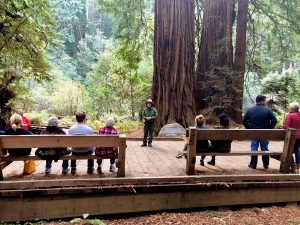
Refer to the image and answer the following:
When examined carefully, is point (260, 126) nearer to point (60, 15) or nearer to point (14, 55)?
point (14, 55)

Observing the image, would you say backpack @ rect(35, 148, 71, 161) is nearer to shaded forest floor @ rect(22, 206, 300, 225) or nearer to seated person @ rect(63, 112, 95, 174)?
seated person @ rect(63, 112, 95, 174)

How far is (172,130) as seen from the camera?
9805mm

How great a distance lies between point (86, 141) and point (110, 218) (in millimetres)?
1308

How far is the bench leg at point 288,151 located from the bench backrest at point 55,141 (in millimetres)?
2915

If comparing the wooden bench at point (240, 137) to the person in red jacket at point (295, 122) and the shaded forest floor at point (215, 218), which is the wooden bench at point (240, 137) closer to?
the person in red jacket at point (295, 122)

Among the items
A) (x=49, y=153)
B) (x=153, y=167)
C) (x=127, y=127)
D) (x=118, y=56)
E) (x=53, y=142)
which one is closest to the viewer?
(x=53, y=142)

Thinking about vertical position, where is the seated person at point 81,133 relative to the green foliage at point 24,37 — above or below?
below

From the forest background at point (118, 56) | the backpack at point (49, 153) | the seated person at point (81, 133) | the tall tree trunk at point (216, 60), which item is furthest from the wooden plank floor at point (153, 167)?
the forest background at point (118, 56)

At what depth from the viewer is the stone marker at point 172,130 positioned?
9.68 m

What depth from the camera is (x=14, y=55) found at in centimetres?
1018

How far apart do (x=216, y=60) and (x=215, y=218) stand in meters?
7.91

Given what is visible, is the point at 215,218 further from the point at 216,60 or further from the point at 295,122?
the point at 216,60

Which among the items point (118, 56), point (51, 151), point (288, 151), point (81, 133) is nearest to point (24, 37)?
point (118, 56)

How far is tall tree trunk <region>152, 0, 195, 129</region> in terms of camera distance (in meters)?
10.4
